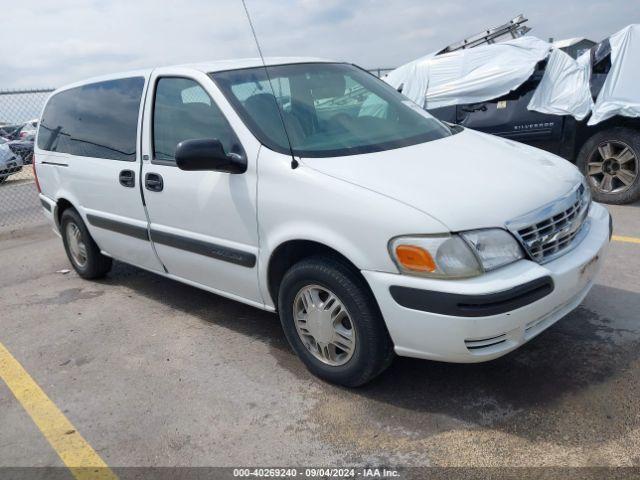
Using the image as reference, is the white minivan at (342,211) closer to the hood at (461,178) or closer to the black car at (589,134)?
the hood at (461,178)

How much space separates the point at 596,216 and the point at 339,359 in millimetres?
1706

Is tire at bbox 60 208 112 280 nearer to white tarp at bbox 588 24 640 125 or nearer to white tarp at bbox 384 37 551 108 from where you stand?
white tarp at bbox 384 37 551 108

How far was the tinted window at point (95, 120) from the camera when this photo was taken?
159 inches

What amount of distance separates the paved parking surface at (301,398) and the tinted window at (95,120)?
4.34ft

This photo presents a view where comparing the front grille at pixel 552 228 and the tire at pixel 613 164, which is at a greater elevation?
the front grille at pixel 552 228

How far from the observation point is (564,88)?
6.43m

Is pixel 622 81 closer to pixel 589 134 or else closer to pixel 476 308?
pixel 589 134

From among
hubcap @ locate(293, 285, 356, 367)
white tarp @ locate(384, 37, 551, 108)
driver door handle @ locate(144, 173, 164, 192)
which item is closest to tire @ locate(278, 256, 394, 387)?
hubcap @ locate(293, 285, 356, 367)

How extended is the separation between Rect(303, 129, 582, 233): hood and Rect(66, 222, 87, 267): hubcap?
296 cm

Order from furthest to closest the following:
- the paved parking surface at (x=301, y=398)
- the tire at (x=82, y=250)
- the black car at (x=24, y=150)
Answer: the black car at (x=24, y=150) → the tire at (x=82, y=250) → the paved parking surface at (x=301, y=398)

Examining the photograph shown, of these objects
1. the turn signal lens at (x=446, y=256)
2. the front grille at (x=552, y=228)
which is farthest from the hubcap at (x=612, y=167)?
the turn signal lens at (x=446, y=256)

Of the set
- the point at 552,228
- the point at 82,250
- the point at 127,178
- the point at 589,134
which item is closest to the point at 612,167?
the point at 589,134

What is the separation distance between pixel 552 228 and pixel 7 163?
14803 mm

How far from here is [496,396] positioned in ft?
9.34
